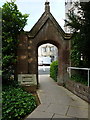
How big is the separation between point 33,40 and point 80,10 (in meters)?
3.42

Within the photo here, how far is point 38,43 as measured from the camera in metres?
8.81

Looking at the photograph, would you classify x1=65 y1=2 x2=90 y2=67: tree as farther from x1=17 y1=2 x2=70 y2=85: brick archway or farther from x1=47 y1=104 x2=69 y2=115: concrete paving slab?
x1=47 y1=104 x2=69 y2=115: concrete paving slab

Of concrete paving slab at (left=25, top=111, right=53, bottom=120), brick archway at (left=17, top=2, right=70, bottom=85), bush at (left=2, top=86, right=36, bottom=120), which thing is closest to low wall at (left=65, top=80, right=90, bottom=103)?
concrete paving slab at (left=25, top=111, right=53, bottom=120)

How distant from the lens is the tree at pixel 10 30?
7406mm

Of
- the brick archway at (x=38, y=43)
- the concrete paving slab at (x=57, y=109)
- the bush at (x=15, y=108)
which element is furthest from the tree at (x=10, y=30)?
the concrete paving slab at (x=57, y=109)

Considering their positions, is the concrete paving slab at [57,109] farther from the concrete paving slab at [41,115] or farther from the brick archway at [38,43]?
the brick archway at [38,43]

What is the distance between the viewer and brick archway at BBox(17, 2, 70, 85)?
845 cm

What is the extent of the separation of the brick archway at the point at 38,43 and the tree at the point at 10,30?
0.56 m

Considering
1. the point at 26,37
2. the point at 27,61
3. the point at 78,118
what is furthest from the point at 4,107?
the point at 26,37

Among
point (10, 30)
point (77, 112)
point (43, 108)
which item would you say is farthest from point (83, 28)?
point (10, 30)

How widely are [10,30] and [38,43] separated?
6.53 ft

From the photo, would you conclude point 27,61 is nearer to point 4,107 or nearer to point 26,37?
point 26,37

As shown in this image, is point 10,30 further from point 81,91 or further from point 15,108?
point 81,91

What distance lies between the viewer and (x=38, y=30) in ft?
28.5
